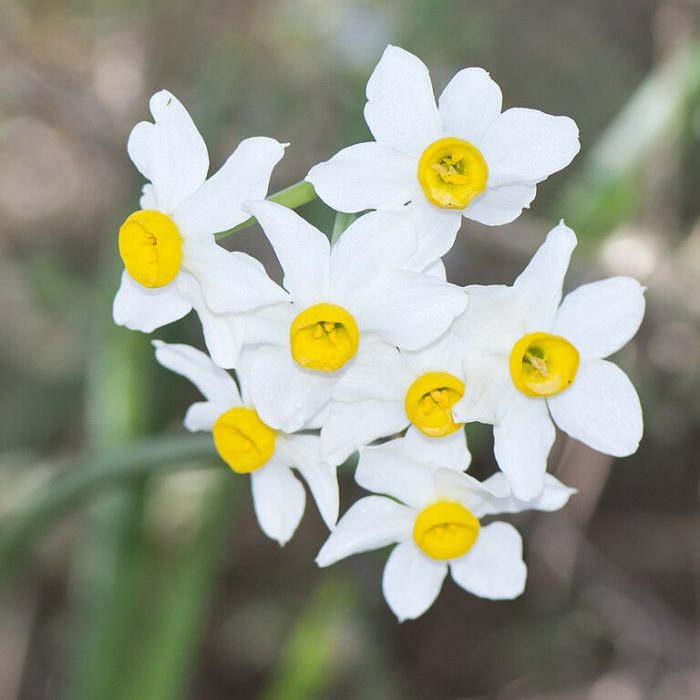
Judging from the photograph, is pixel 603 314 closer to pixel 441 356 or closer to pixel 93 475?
pixel 441 356

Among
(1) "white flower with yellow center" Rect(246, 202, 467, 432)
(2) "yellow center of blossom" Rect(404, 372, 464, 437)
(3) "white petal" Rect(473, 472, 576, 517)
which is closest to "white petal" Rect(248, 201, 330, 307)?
(1) "white flower with yellow center" Rect(246, 202, 467, 432)

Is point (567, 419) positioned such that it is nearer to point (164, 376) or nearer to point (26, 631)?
point (164, 376)

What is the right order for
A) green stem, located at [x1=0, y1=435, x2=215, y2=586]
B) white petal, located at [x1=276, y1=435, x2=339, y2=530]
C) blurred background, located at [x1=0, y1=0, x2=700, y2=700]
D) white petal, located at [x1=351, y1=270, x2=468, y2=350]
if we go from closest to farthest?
1. white petal, located at [x1=351, y1=270, x2=468, y2=350]
2. white petal, located at [x1=276, y1=435, x2=339, y2=530]
3. green stem, located at [x1=0, y1=435, x2=215, y2=586]
4. blurred background, located at [x1=0, y1=0, x2=700, y2=700]

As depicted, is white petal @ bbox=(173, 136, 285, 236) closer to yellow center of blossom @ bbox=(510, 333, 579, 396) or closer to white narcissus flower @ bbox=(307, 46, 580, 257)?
white narcissus flower @ bbox=(307, 46, 580, 257)

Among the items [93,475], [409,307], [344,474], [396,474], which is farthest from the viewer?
[344,474]

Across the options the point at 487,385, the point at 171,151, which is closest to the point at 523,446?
the point at 487,385
